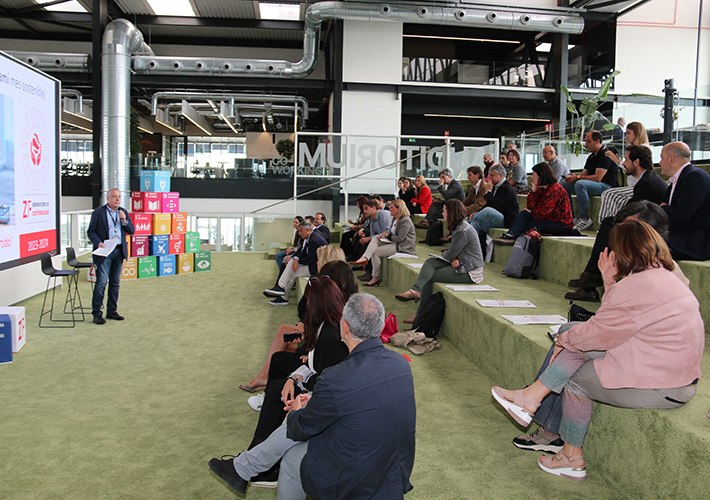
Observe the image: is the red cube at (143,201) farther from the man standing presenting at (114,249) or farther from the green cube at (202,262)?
the man standing presenting at (114,249)

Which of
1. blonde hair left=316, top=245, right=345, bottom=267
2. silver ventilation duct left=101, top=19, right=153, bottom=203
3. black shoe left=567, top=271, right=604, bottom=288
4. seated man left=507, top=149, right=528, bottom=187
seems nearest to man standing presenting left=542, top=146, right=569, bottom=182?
seated man left=507, top=149, right=528, bottom=187

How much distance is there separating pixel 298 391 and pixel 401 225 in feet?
14.7

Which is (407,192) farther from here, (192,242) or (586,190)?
(586,190)

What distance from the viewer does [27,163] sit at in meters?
5.23

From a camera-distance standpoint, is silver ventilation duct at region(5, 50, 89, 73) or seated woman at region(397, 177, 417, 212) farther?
silver ventilation duct at region(5, 50, 89, 73)

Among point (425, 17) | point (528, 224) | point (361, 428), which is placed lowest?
point (361, 428)

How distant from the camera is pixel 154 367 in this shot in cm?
420

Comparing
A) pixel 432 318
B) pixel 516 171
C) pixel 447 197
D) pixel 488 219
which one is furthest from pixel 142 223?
pixel 516 171

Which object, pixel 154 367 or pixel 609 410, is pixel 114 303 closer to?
pixel 154 367

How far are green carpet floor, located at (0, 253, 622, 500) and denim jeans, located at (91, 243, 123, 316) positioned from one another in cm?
23

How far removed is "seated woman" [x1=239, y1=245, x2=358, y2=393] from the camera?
3098 mm

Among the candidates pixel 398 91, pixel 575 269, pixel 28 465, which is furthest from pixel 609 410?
pixel 398 91

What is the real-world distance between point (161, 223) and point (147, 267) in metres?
0.81

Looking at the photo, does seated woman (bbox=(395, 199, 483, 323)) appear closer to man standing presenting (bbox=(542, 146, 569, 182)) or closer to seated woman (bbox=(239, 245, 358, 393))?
seated woman (bbox=(239, 245, 358, 393))
